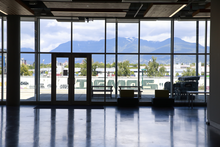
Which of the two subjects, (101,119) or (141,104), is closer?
(101,119)

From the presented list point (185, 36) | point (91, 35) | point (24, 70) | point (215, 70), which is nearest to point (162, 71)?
point (185, 36)

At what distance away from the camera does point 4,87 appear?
12273 millimetres

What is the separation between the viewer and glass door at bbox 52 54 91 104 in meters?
12.4

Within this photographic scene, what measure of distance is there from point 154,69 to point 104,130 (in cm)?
656

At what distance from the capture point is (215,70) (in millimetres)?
7637

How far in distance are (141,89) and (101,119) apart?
459 cm

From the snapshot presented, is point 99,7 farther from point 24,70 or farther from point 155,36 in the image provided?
point 24,70

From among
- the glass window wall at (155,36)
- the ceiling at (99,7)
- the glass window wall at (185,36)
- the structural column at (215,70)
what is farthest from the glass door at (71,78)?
the structural column at (215,70)

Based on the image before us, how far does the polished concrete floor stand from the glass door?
2721 millimetres

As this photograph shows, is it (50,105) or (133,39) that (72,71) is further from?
(133,39)

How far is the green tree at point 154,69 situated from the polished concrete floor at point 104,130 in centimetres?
337

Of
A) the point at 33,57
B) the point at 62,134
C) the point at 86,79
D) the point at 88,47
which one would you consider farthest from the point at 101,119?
the point at 33,57

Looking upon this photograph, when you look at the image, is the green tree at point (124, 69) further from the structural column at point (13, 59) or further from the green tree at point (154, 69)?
the structural column at point (13, 59)

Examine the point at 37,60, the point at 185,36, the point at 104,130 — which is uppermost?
the point at 185,36
